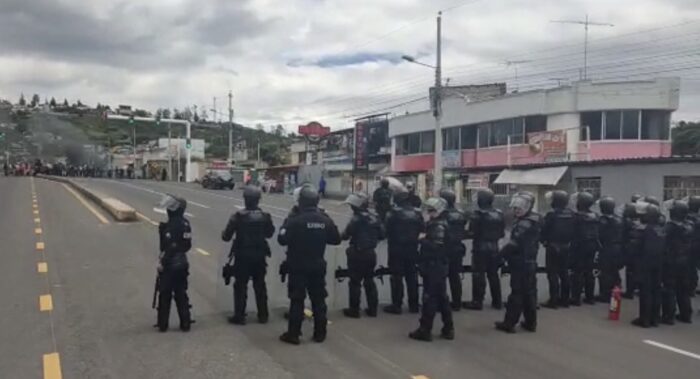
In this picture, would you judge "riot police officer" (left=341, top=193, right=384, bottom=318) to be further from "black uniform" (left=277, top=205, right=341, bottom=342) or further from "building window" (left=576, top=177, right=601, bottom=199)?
"building window" (left=576, top=177, right=601, bottom=199)

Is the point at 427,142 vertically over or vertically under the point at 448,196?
over

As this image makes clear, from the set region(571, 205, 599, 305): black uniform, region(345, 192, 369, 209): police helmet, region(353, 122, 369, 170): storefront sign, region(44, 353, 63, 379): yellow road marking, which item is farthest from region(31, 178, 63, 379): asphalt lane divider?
region(353, 122, 369, 170): storefront sign

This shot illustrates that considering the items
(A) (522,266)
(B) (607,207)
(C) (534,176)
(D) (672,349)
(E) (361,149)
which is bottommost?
(D) (672,349)

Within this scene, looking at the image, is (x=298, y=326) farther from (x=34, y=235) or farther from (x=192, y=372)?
(x=34, y=235)

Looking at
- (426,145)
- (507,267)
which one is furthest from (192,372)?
(426,145)

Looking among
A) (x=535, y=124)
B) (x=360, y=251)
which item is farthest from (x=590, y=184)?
(x=360, y=251)

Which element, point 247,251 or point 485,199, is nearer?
point 247,251

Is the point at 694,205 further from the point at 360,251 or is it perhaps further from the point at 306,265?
the point at 306,265

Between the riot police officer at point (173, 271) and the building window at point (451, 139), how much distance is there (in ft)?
136

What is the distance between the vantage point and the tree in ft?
191

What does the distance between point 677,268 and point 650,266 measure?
25.5 inches

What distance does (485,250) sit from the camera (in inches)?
423

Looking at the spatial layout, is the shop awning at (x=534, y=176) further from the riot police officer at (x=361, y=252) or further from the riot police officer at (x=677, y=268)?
the riot police officer at (x=361, y=252)

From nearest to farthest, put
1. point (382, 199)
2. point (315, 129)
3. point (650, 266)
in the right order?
1. point (650, 266)
2. point (382, 199)
3. point (315, 129)
